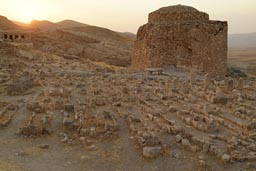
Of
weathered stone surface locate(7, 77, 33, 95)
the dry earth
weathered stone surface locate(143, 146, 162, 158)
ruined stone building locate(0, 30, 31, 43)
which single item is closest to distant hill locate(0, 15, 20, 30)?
ruined stone building locate(0, 30, 31, 43)

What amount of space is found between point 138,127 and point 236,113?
3.10 m

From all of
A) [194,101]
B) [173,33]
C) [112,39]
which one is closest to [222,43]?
[173,33]

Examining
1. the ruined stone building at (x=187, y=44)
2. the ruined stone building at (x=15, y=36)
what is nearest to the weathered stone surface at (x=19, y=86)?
the ruined stone building at (x=187, y=44)

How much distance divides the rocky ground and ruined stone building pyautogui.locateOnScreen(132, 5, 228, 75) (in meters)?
7.63

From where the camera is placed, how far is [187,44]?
23766mm

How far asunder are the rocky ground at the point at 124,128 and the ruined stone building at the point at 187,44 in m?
7.63

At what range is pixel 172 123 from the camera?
1018cm

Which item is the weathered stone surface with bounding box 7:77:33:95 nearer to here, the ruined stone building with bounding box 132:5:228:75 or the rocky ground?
the rocky ground

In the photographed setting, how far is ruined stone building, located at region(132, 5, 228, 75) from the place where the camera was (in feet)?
77.6

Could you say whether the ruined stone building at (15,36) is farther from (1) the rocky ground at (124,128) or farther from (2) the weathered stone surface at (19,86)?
(2) the weathered stone surface at (19,86)

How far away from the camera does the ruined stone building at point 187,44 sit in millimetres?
23656

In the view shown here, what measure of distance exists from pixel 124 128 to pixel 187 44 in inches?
568

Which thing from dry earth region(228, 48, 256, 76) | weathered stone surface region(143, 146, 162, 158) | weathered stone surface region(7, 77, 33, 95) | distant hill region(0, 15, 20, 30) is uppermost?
distant hill region(0, 15, 20, 30)

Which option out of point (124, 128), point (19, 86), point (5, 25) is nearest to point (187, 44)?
point (19, 86)
